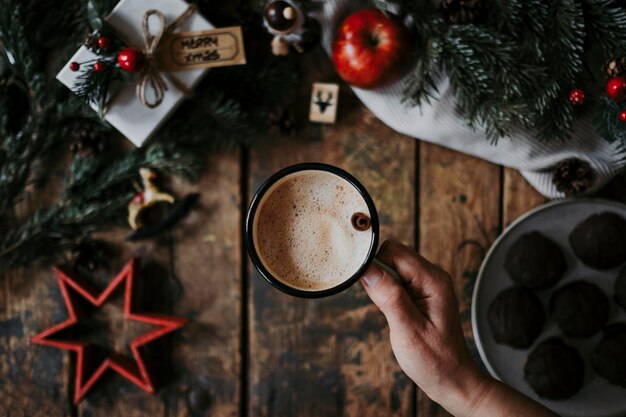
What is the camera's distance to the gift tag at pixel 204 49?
3.57 ft

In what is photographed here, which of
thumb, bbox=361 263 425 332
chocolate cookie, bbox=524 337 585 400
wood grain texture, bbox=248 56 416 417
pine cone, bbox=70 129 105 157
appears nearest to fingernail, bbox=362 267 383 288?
thumb, bbox=361 263 425 332

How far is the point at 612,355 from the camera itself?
1.11 m

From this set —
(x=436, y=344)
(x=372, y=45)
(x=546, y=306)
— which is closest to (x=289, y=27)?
(x=372, y=45)

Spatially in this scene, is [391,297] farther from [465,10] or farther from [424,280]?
[465,10]

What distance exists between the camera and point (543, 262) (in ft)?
3.68

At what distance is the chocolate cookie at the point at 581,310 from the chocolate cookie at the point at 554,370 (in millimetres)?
42

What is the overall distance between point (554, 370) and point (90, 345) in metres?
0.96

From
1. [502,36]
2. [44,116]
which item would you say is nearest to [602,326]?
[502,36]

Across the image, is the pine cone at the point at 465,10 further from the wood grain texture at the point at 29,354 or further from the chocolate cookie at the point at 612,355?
the wood grain texture at the point at 29,354

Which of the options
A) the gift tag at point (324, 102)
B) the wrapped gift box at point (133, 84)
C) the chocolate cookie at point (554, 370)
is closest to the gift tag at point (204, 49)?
the wrapped gift box at point (133, 84)

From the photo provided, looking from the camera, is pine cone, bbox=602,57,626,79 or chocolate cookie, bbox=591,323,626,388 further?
chocolate cookie, bbox=591,323,626,388

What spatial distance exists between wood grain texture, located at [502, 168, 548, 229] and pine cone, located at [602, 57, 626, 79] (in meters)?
0.31

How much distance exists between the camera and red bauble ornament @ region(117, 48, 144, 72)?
40.1 inches

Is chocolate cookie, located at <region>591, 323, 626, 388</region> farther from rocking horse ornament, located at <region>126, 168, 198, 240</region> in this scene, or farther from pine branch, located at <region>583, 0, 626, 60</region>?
rocking horse ornament, located at <region>126, 168, 198, 240</region>
